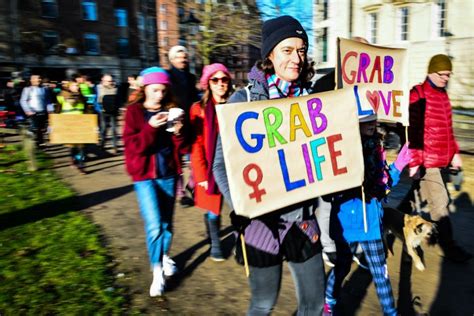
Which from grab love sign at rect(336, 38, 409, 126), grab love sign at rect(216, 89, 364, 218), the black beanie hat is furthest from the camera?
grab love sign at rect(336, 38, 409, 126)

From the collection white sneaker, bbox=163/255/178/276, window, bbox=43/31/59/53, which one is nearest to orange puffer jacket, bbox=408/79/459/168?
white sneaker, bbox=163/255/178/276

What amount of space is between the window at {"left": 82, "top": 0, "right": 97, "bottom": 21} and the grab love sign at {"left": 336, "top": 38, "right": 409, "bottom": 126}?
37235mm

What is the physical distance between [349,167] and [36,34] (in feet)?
118

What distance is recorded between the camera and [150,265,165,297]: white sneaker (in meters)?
3.43

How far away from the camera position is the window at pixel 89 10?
35469 millimetres

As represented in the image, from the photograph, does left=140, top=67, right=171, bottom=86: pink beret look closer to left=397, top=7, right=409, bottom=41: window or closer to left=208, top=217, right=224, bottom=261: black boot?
left=208, top=217, right=224, bottom=261: black boot

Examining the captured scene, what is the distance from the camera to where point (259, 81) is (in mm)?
2184

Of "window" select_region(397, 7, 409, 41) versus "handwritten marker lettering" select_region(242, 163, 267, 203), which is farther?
"window" select_region(397, 7, 409, 41)

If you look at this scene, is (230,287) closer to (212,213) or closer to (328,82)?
(212,213)

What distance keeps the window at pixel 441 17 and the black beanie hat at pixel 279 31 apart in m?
25.1

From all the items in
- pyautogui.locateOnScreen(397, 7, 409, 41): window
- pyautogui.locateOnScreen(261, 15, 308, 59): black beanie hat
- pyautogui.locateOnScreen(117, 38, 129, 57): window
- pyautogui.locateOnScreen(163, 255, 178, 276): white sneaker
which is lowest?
pyautogui.locateOnScreen(163, 255, 178, 276): white sneaker

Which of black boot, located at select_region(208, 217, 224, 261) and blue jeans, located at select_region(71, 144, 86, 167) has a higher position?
blue jeans, located at select_region(71, 144, 86, 167)

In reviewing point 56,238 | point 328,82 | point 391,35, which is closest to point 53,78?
point 391,35

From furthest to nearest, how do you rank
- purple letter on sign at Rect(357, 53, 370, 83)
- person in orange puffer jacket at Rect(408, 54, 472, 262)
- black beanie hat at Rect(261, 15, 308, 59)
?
1. person in orange puffer jacket at Rect(408, 54, 472, 262)
2. purple letter on sign at Rect(357, 53, 370, 83)
3. black beanie hat at Rect(261, 15, 308, 59)
